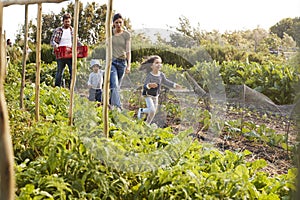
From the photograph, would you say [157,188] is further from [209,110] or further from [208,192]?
[209,110]

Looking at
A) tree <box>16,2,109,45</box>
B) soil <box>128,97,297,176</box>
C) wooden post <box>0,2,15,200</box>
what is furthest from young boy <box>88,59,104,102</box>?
tree <box>16,2,109,45</box>

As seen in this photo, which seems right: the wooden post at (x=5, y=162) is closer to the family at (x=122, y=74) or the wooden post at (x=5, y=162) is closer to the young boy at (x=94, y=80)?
the family at (x=122, y=74)

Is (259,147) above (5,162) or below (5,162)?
below

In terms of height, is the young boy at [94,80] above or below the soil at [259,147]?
above

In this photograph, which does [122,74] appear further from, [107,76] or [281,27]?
[281,27]

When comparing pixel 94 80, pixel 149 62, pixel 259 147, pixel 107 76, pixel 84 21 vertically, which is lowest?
pixel 259 147

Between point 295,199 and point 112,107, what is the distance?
479 cm

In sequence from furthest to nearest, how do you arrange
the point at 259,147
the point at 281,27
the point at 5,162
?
the point at 281,27
the point at 259,147
the point at 5,162

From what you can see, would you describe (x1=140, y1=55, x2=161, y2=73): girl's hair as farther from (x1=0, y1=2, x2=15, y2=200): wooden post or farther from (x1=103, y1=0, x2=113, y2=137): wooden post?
(x1=0, y1=2, x2=15, y2=200): wooden post

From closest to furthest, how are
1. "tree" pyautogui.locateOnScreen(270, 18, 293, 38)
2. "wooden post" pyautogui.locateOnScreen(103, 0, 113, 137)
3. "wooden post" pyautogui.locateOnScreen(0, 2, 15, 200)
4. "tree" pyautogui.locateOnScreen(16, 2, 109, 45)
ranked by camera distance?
"wooden post" pyautogui.locateOnScreen(0, 2, 15, 200) → "wooden post" pyautogui.locateOnScreen(103, 0, 113, 137) → "tree" pyautogui.locateOnScreen(16, 2, 109, 45) → "tree" pyautogui.locateOnScreen(270, 18, 293, 38)

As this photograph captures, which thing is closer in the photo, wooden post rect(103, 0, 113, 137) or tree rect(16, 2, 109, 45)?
wooden post rect(103, 0, 113, 137)

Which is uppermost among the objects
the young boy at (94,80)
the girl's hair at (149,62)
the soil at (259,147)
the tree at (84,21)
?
the tree at (84,21)

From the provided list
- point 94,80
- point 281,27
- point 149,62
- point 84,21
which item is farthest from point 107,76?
point 281,27

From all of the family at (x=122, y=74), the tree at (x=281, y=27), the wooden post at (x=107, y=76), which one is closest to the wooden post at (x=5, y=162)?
the wooden post at (x=107, y=76)
